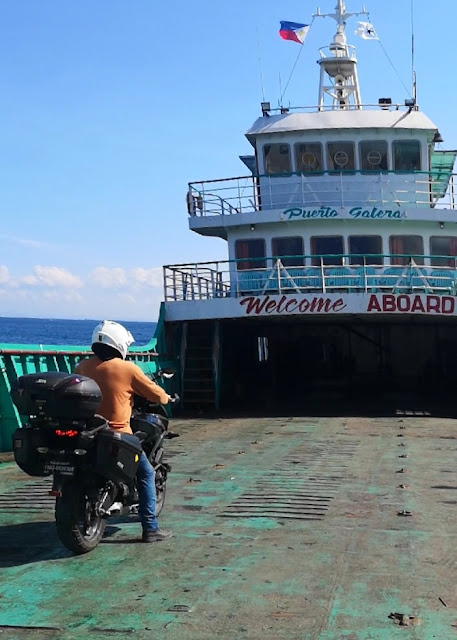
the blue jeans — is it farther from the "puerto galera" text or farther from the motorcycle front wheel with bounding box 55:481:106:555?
the "puerto galera" text

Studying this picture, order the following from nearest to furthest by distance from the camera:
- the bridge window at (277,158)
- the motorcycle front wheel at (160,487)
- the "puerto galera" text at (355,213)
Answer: the motorcycle front wheel at (160,487), the "puerto galera" text at (355,213), the bridge window at (277,158)

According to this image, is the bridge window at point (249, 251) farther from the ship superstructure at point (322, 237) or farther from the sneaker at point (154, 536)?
the sneaker at point (154, 536)

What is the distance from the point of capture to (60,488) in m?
5.31

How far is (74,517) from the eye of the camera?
530 centimetres

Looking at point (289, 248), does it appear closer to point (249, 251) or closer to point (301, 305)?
point (249, 251)

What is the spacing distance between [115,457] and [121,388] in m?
0.59

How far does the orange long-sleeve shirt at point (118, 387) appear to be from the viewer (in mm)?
5629

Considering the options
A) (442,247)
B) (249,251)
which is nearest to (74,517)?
(249,251)

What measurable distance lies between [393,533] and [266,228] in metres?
13.2

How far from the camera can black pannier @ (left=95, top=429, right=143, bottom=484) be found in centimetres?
524

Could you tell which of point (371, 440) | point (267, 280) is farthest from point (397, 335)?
point (371, 440)

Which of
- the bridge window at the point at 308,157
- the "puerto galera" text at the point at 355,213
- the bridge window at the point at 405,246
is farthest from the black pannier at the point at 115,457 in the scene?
the bridge window at the point at 308,157

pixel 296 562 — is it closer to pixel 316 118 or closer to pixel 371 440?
pixel 371 440

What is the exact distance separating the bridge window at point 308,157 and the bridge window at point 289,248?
78.6 inches
